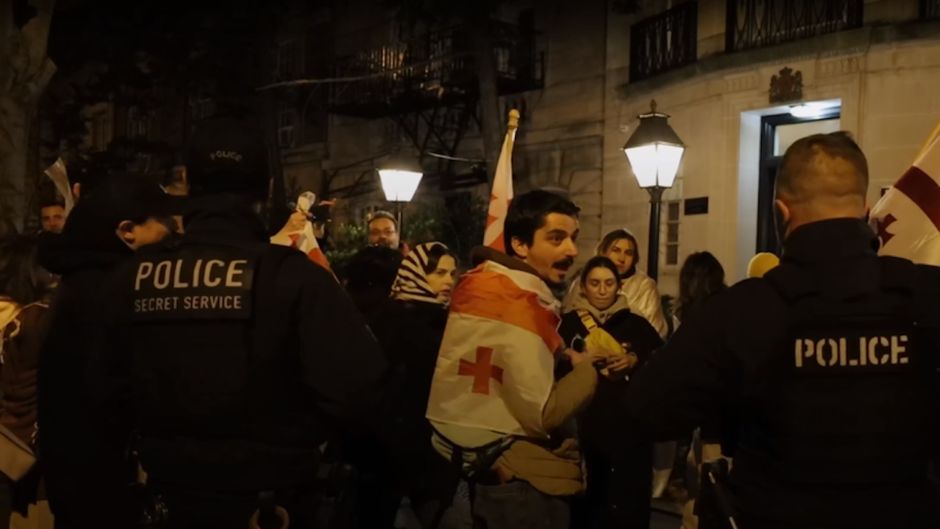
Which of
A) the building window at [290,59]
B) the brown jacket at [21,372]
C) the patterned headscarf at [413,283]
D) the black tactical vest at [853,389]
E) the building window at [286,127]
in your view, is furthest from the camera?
the building window at [286,127]

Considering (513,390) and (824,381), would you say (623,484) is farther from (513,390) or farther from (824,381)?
(824,381)

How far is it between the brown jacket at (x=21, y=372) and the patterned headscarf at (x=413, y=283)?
5.96ft

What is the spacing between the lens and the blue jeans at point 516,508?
3939 mm

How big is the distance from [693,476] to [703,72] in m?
7.68

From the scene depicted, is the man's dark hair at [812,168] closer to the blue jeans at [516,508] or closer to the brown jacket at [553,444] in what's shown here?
the brown jacket at [553,444]

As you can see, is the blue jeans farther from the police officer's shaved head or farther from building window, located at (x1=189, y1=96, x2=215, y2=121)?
building window, located at (x1=189, y1=96, x2=215, y2=121)

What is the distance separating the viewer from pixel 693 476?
7.94 m

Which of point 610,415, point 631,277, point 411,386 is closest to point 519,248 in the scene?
point 411,386

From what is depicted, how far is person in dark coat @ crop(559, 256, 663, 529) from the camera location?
542 cm

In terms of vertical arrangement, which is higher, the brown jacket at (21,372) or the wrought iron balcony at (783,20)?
the wrought iron balcony at (783,20)

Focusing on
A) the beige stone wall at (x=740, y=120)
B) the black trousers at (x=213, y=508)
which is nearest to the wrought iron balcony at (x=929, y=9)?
the beige stone wall at (x=740, y=120)

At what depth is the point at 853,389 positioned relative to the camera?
2535 millimetres

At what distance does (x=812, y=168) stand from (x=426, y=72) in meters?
17.4

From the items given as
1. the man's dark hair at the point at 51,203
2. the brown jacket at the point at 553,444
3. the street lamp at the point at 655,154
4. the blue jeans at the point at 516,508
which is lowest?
the blue jeans at the point at 516,508
